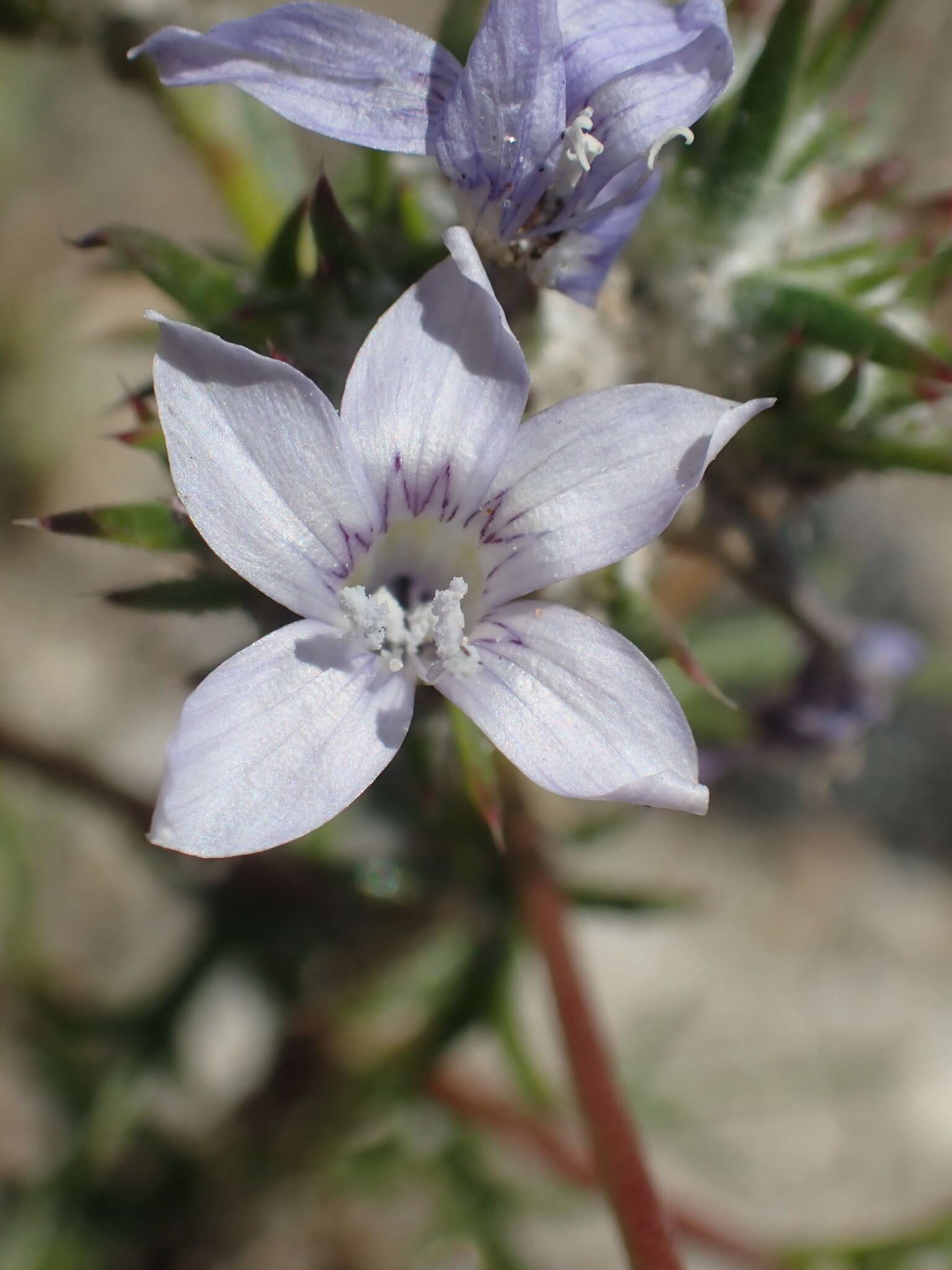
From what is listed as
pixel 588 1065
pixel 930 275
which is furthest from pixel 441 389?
pixel 588 1065

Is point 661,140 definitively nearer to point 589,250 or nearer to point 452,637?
point 589,250

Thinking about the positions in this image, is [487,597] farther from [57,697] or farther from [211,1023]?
[57,697]

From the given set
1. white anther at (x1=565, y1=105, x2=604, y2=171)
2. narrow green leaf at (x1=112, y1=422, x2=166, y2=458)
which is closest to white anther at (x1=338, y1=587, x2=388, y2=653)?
narrow green leaf at (x1=112, y1=422, x2=166, y2=458)

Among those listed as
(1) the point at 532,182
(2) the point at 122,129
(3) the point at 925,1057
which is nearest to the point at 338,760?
(1) the point at 532,182

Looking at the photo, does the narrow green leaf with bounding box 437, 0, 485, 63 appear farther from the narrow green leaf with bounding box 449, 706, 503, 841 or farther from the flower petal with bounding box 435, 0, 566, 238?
the narrow green leaf with bounding box 449, 706, 503, 841

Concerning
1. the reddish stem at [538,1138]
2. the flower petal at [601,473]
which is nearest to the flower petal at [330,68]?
the flower petal at [601,473]

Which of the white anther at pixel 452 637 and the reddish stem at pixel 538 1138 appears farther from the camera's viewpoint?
the reddish stem at pixel 538 1138

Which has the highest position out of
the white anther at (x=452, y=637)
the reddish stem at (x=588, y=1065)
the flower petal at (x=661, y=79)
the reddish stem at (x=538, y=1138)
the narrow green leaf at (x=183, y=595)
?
the flower petal at (x=661, y=79)

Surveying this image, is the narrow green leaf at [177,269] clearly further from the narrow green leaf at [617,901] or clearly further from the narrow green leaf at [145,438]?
the narrow green leaf at [617,901]
